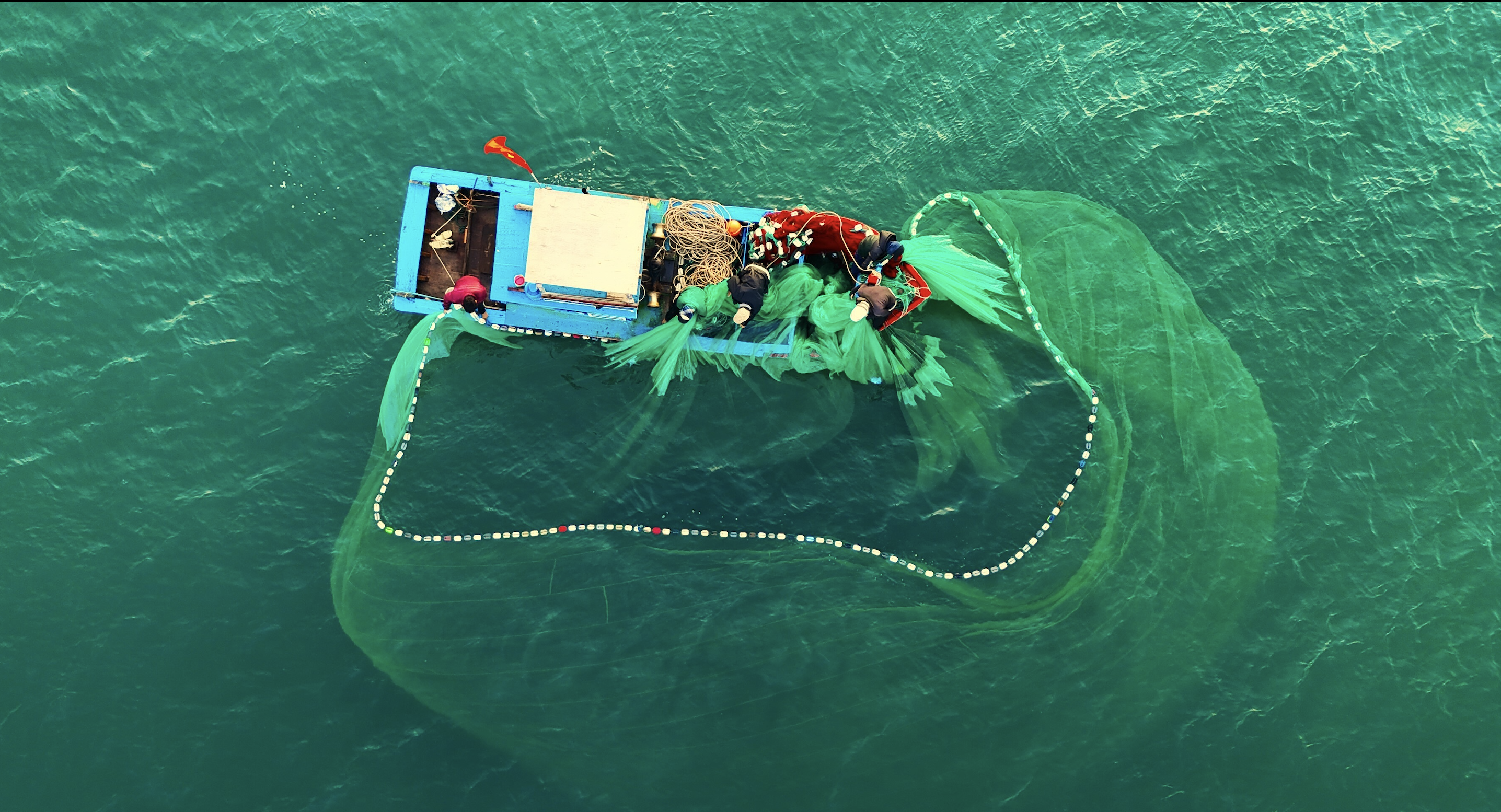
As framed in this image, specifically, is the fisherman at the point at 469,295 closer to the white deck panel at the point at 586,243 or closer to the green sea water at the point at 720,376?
the white deck panel at the point at 586,243

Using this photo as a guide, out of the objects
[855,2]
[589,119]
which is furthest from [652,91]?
[855,2]

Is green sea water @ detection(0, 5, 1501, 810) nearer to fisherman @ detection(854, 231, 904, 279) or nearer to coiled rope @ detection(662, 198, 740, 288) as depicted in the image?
coiled rope @ detection(662, 198, 740, 288)

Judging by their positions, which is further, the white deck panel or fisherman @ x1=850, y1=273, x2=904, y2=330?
fisherman @ x1=850, y1=273, x2=904, y2=330

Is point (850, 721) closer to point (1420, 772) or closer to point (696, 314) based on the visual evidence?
point (696, 314)

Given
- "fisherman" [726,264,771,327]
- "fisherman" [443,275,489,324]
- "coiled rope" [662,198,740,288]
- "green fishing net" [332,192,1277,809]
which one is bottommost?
"green fishing net" [332,192,1277,809]

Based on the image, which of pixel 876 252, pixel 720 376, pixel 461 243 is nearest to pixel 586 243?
pixel 461 243

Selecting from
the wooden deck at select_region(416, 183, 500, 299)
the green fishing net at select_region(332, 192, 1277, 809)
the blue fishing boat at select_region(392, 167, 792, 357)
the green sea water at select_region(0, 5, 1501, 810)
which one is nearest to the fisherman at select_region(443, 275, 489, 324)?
the blue fishing boat at select_region(392, 167, 792, 357)
